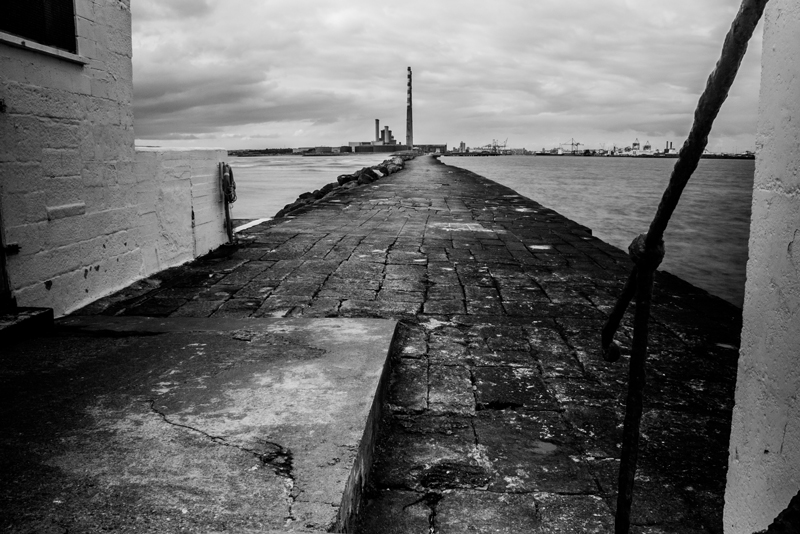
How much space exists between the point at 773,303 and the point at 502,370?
208 cm

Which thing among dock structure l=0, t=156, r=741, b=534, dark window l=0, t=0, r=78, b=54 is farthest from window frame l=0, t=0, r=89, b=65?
dock structure l=0, t=156, r=741, b=534

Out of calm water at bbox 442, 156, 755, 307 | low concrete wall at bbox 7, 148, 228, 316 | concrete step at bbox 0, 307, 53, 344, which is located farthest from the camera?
calm water at bbox 442, 156, 755, 307

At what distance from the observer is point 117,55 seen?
429cm

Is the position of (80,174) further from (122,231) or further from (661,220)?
(661,220)

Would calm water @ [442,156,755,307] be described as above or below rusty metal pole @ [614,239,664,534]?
below

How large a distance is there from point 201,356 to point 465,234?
18.2ft

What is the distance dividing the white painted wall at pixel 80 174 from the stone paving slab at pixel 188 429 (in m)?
0.80

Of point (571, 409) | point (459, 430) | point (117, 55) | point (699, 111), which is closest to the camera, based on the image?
point (699, 111)

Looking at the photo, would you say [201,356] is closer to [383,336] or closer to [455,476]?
[383,336]

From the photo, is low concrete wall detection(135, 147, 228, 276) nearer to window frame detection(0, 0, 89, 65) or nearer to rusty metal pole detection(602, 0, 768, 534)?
window frame detection(0, 0, 89, 65)

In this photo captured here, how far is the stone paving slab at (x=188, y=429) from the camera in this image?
154 centimetres

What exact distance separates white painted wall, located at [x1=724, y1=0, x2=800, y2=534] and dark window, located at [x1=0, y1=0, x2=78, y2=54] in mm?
3676

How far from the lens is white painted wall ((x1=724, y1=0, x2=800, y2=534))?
1118 millimetres

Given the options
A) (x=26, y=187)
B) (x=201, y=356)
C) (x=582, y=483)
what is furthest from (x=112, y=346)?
(x=582, y=483)
